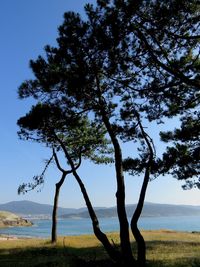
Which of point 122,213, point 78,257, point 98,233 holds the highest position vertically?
point 122,213

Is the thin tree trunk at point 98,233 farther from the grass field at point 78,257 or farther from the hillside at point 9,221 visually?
the hillside at point 9,221

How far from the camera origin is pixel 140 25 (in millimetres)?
13000

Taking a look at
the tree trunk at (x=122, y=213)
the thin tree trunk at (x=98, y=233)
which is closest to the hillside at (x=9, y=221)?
the thin tree trunk at (x=98, y=233)

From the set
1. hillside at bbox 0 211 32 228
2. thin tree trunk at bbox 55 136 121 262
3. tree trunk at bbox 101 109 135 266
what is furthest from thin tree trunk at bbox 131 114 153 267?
hillside at bbox 0 211 32 228

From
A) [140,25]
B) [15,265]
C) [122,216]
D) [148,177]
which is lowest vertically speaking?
[15,265]

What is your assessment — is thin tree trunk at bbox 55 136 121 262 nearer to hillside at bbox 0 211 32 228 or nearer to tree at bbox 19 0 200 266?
tree at bbox 19 0 200 266

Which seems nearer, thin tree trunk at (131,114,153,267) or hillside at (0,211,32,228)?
thin tree trunk at (131,114,153,267)

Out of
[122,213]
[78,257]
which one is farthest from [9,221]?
[122,213]

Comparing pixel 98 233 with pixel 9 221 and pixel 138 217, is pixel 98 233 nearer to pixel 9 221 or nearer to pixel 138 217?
pixel 138 217

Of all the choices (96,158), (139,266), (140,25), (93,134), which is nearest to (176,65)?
(140,25)

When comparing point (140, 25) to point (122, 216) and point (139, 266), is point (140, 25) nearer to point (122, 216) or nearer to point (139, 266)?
point (122, 216)

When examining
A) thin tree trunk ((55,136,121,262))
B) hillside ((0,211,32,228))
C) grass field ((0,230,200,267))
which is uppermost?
hillside ((0,211,32,228))

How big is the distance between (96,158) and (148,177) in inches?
541

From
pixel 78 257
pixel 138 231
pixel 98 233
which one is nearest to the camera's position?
pixel 138 231
